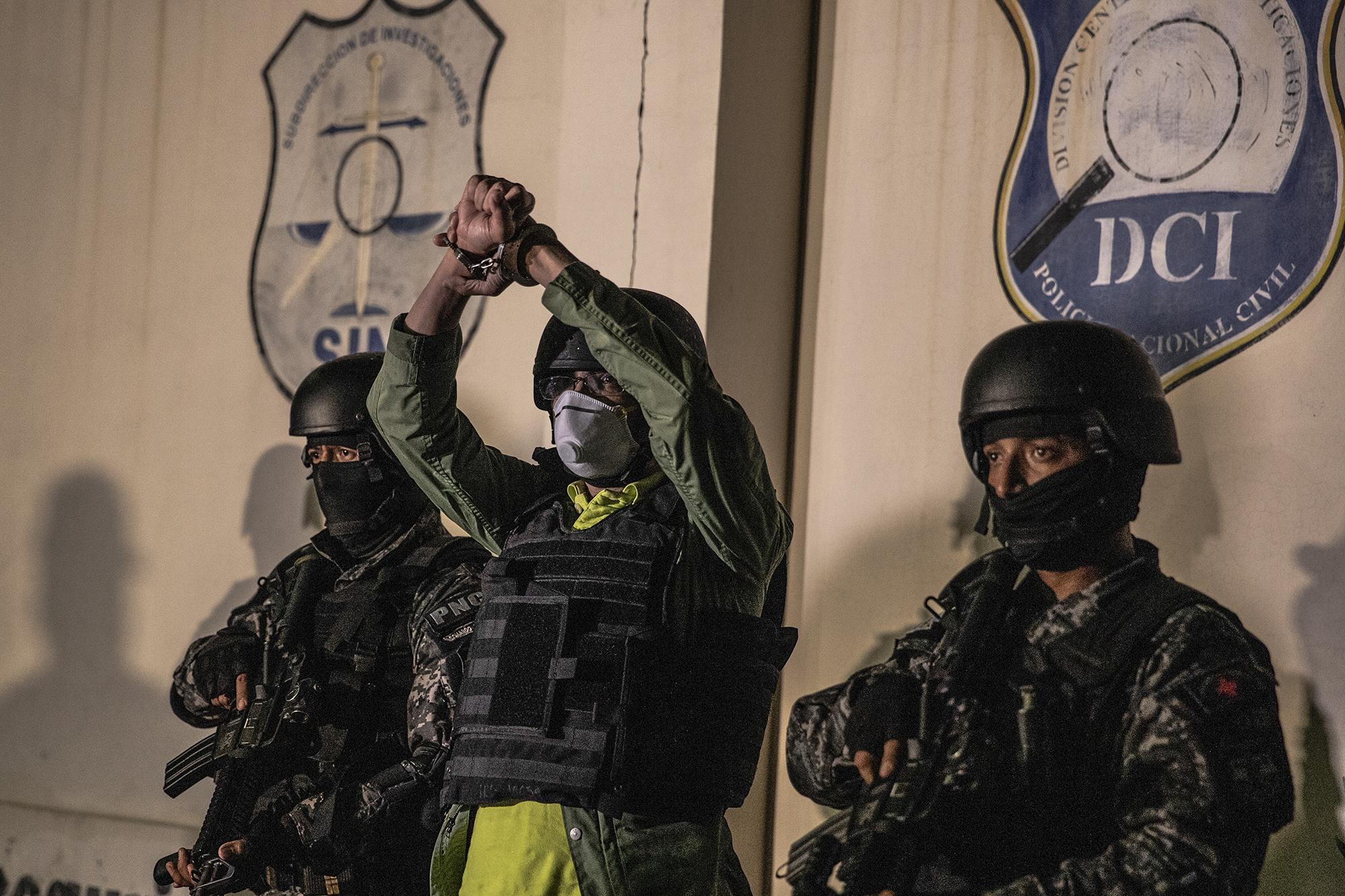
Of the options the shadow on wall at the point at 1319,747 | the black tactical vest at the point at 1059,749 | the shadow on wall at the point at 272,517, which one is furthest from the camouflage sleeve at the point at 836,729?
the shadow on wall at the point at 272,517

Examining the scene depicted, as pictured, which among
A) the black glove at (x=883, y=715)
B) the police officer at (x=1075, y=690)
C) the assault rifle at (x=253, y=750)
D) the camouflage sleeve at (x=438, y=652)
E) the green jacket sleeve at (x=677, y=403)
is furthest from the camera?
the assault rifle at (x=253, y=750)

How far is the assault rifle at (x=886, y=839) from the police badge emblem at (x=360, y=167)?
1.88m

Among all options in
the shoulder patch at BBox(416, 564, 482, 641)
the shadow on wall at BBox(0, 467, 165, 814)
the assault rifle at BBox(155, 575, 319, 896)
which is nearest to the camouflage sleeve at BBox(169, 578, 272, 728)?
the assault rifle at BBox(155, 575, 319, 896)

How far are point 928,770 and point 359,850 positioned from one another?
3.67 ft

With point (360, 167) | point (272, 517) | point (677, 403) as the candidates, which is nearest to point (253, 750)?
point (272, 517)

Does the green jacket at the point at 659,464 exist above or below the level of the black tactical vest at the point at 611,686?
above

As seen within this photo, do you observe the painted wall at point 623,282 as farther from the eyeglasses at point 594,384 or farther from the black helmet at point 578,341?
the eyeglasses at point 594,384

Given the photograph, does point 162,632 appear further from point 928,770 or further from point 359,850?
point 928,770

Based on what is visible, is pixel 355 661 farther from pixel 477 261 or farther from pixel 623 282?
pixel 477 261

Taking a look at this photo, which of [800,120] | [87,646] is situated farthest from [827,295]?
[87,646]

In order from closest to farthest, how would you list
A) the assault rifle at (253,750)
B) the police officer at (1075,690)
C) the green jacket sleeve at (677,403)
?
the green jacket sleeve at (677,403), the police officer at (1075,690), the assault rifle at (253,750)

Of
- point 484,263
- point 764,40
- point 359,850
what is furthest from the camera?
point 764,40

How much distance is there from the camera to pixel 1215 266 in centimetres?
293

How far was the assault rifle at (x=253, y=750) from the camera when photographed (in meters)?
3.00
